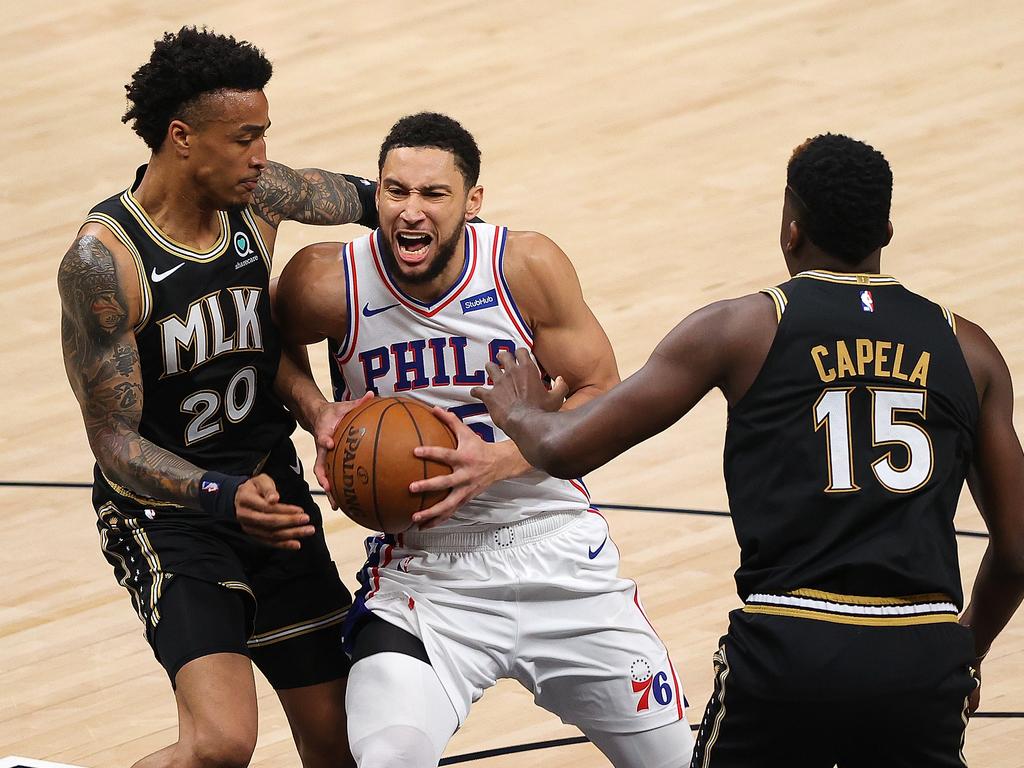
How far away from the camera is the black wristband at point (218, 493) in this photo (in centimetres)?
482

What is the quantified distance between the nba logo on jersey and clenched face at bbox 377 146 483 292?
136cm

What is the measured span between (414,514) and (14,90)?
929cm

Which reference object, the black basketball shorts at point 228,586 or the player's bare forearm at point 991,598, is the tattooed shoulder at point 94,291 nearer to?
the black basketball shorts at point 228,586

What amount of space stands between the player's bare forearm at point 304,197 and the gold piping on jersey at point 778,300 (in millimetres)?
1845

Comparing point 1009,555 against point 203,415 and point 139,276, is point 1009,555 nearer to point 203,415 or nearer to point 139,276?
point 203,415

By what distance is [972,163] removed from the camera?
1115 centimetres

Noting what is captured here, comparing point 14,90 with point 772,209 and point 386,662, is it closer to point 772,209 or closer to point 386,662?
point 772,209

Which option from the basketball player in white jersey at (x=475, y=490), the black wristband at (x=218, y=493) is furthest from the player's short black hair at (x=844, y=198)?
the black wristband at (x=218, y=493)

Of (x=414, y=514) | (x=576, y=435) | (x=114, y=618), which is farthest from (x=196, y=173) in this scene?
(x=114, y=618)

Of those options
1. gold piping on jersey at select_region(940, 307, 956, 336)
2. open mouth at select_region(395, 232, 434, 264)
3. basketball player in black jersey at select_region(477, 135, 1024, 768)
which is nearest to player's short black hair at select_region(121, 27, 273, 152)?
open mouth at select_region(395, 232, 434, 264)

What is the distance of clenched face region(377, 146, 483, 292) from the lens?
5.04 meters

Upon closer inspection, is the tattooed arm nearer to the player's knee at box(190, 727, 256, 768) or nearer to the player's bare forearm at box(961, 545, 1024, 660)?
the player's knee at box(190, 727, 256, 768)

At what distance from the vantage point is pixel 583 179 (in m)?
11.2

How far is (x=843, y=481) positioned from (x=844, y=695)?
1.47ft
